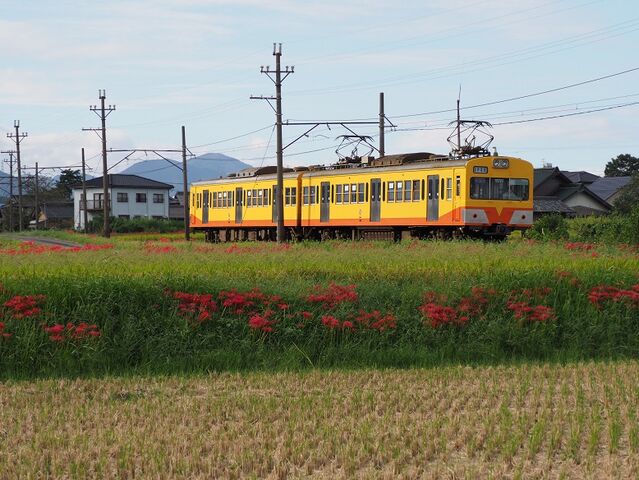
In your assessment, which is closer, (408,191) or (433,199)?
(433,199)

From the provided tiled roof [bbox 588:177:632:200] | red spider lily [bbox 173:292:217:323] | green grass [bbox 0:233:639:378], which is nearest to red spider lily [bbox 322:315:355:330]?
green grass [bbox 0:233:639:378]

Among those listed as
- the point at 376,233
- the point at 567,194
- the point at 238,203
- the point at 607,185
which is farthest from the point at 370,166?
the point at 607,185

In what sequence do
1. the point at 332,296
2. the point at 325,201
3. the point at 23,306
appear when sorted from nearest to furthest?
the point at 23,306, the point at 332,296, the point at 325,201

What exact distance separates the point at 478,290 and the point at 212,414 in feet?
19.3

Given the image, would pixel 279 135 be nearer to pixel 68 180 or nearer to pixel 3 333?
pixel 3 333

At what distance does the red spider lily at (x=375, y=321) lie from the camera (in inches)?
463

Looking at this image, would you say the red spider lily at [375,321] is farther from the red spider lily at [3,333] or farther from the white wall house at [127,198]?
the white wall house at [127,198]

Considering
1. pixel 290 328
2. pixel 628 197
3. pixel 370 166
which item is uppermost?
pixel 370 166

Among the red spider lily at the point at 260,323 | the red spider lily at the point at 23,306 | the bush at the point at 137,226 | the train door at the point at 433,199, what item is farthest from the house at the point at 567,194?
the red spider lily at the point at 23,306

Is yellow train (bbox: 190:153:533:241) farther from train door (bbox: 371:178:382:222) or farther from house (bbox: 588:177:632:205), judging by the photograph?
house (bbox: 588:177:632:205)

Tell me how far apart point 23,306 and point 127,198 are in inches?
2906

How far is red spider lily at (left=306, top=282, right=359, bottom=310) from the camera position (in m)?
12.2

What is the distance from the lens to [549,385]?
962 cm

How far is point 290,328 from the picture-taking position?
458 inches
